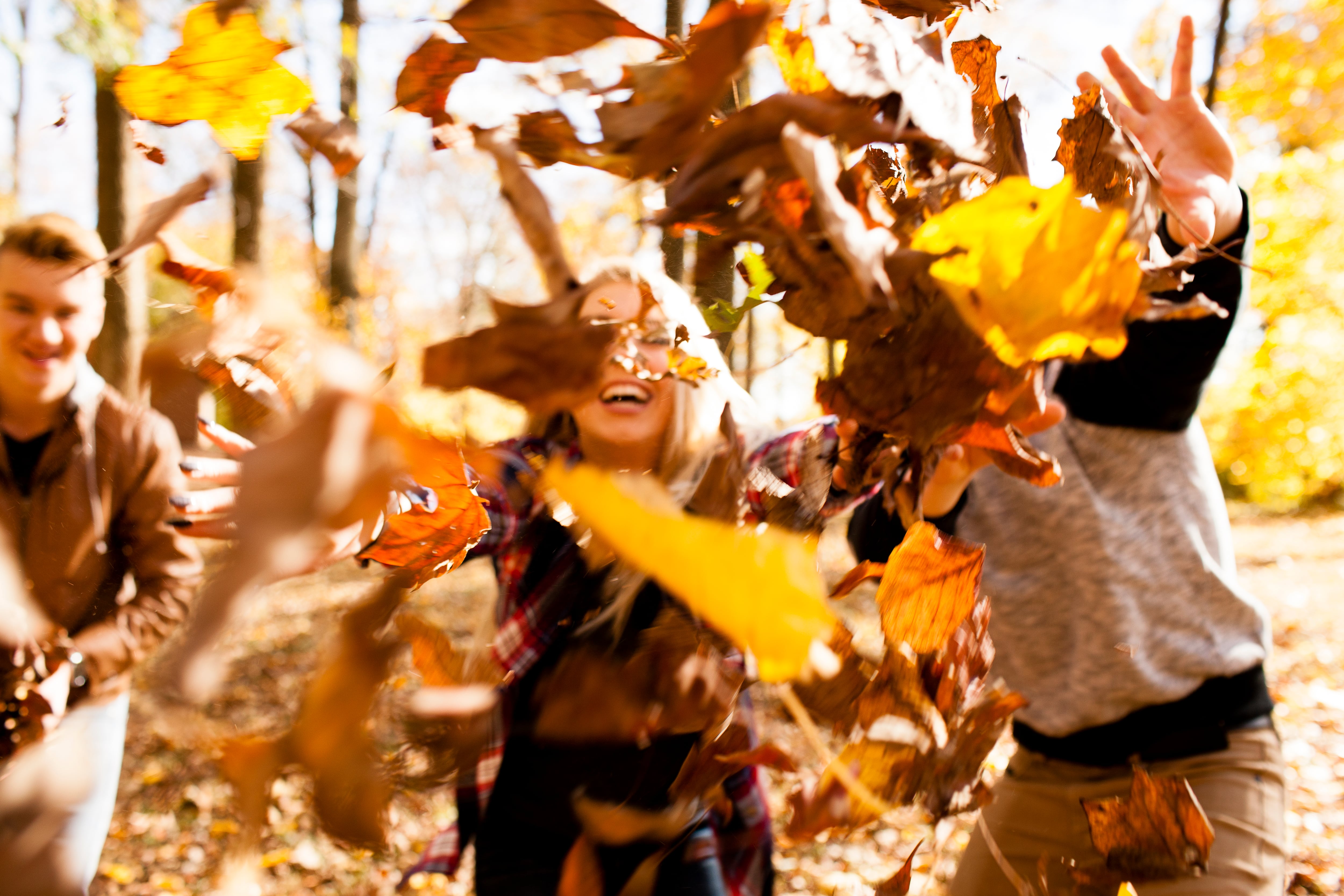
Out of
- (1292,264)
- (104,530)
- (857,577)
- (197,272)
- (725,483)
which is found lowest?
(1292,264)

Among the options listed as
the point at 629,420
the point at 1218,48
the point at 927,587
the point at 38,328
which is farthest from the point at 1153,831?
the point at 1218,48

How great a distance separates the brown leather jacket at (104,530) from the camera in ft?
5.78

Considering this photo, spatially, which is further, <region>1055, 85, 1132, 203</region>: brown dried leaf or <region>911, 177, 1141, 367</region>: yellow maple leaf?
<region>1055, 85, 1132, 203</region>: brown dried leaf

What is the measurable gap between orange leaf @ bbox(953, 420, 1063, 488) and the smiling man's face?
178cm

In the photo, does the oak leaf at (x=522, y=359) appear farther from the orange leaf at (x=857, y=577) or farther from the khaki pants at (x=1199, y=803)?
the khaki pants at (x=1199, y=803)

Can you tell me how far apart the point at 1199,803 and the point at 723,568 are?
1527mm

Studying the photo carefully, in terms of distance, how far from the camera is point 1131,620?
1.63 m

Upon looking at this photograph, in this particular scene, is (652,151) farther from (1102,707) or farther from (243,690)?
(243,690)

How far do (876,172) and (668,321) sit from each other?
196mm

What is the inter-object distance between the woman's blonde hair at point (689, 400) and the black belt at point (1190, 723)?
1084mm

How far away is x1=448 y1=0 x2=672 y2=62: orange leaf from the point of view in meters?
0.52

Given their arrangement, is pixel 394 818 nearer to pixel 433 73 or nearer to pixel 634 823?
pixel 634 823

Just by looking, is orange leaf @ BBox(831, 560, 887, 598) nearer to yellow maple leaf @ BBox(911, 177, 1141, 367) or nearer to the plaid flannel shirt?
the plaid flannel shirt

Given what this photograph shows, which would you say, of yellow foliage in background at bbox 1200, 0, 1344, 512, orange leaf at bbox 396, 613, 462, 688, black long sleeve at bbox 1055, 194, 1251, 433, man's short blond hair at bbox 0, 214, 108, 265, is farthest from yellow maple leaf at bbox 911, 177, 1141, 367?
yellow foliage in background at bbox 1200, 0, 1344, 512
